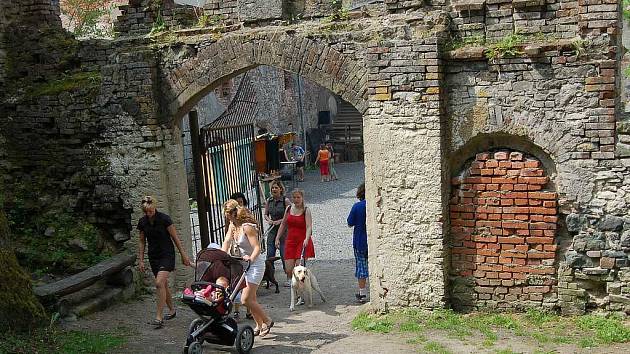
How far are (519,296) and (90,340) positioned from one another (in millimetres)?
4489

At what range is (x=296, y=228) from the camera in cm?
891

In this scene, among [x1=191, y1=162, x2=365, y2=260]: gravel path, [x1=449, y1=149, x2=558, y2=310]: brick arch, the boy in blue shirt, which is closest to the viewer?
[x1=449, y1=149, x2=558, y2=310]: brick arch

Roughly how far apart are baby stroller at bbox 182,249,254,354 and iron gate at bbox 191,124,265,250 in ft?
9.24

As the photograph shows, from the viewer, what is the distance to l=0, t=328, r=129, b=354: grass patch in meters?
5.98

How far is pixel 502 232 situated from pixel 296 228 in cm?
277

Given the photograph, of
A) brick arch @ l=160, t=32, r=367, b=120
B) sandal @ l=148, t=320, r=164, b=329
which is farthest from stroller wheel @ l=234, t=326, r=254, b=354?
brick arch @ l=160, t=32, r=367, b=120

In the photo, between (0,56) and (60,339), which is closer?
(60,339)

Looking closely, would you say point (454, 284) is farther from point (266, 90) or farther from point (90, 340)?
point (266, 90)

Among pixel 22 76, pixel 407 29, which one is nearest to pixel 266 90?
pixel 22 76

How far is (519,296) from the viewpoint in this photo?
24.1 ft

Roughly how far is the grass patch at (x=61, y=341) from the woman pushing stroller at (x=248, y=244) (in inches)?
53.8

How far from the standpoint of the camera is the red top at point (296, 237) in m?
8.90

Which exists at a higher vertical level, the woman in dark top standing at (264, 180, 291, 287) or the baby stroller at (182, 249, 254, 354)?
the woman in dark top standing at (264, 180, 291, 287)

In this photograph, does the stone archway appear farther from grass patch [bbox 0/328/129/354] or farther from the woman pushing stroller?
grass patch [bbox 0/328/129/354]
